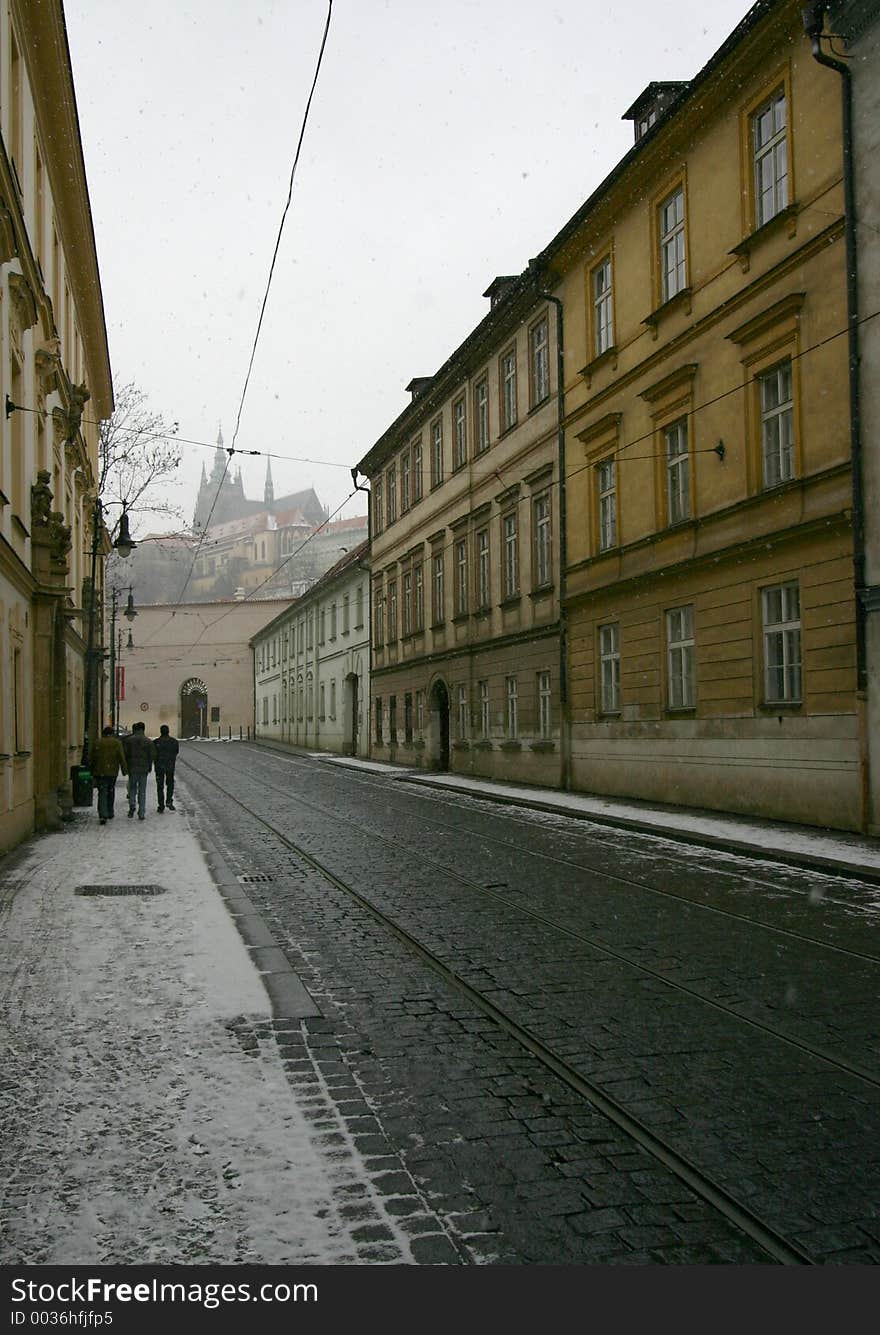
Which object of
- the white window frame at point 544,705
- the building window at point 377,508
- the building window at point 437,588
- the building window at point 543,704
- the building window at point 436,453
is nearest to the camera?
the white window frame at point 544,705

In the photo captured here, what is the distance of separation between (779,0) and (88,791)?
1742cm

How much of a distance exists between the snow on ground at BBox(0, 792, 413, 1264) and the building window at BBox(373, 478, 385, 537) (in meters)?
35.5

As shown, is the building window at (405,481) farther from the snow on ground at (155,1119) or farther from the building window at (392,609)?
the snow on ground at (155,1119)

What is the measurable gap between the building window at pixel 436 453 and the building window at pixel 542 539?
8.85 m

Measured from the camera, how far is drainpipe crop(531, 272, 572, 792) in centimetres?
2438

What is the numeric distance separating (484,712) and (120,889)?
64.4ft

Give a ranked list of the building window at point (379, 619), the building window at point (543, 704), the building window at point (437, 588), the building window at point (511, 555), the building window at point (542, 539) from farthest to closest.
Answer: the building window at point (379, 619), the building window at point (437, 588), the building window at point (511, 555), the building window at point (542, 539), the building window at point (543, 704)

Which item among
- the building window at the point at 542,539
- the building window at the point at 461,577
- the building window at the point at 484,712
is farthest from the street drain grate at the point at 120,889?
the building window at the point at 461,577

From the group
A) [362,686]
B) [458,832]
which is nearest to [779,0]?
[458,832]

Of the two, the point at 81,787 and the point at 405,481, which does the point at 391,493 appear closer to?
the point at 405,481

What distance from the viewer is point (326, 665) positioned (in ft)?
178

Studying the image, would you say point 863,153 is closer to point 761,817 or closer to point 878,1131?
point 761,817

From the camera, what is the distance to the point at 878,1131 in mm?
4551

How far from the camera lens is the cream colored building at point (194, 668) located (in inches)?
3110
